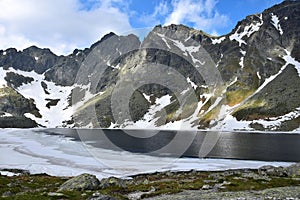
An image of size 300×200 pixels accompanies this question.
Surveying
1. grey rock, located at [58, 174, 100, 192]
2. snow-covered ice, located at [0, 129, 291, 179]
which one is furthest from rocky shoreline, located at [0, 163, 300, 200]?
snow-covered ice, located at [0, 129, 291, 179]

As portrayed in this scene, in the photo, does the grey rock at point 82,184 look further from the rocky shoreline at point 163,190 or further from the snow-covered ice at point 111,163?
the snow-covered ice at point 111,163

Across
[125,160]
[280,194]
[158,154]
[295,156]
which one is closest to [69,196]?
[280,194]

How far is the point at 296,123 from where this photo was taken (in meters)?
196

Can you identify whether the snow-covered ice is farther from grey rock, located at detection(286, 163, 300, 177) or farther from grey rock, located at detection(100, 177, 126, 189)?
grey rock, located at detection(286, 163, 300, 177)

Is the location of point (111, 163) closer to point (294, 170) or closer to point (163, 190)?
point (163, 190)

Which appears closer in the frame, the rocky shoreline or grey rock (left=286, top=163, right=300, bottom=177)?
the rocky shoreline

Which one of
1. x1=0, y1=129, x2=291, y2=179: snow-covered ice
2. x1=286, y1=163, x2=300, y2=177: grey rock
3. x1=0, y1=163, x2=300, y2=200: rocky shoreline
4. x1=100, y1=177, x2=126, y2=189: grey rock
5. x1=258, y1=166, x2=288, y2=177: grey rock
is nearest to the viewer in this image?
x1=0, y1=163, x2=300, y2=200: rocky shoreline

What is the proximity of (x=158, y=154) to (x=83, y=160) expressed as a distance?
24671 mm

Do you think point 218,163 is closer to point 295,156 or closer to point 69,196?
point 295,156

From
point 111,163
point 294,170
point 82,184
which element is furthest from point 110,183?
point 111,163

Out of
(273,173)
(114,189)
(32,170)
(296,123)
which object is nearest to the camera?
(114,189)

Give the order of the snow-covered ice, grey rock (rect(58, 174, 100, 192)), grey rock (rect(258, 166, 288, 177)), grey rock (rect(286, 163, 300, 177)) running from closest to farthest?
grey rock (rect(58, 174, 100, 192)), grey rock (rect(286, 163, 300, 177)), grey rock (rect(258, 166, 288, 177)), the snow-covered ice

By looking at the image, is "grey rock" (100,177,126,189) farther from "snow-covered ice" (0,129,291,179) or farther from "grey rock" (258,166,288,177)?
"grey rock" (258,166,288,177)

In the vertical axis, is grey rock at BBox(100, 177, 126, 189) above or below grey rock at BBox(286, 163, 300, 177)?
below
